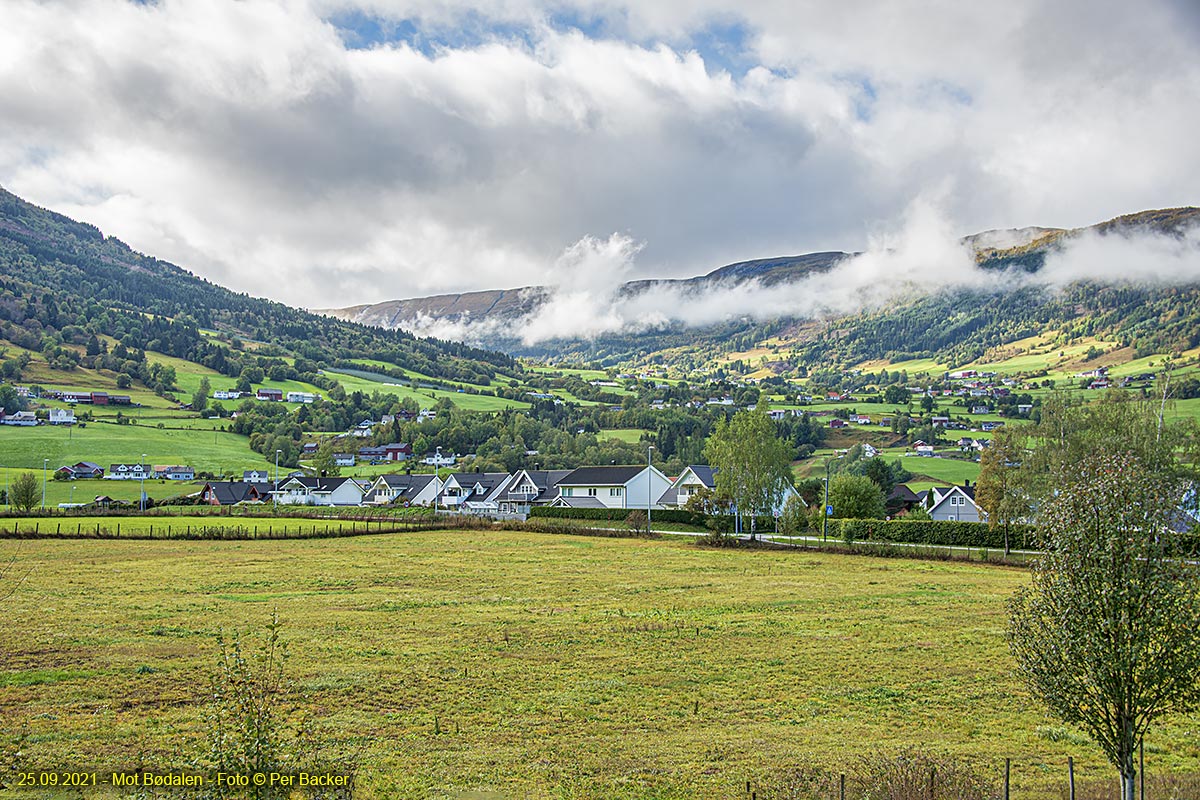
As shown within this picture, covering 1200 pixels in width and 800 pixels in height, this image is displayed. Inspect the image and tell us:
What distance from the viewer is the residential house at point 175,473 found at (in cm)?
12256

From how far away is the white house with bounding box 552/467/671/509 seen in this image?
10231 centimetres

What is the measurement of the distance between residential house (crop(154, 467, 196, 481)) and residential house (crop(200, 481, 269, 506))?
10.2 meters

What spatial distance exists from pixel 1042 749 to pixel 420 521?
2576 inches

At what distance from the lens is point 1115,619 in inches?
448

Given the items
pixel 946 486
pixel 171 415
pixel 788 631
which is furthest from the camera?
pixel 171 415

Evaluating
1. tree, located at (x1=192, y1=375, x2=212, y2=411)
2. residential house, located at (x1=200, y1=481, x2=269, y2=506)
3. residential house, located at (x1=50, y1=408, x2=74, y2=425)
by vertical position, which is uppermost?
tree, located at (x1=192, y1=375, x2=212, y2=411)

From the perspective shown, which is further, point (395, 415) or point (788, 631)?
point (395, 415)

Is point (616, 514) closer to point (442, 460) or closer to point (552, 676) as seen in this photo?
point (552, 676)

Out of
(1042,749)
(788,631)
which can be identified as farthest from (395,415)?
(1042,749)

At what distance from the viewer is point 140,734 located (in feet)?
50.7

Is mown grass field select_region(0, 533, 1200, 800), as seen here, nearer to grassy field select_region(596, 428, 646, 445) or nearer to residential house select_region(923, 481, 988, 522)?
residential house select_region(923, 481, 988, 522)

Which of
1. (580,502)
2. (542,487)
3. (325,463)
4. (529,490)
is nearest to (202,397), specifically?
(325,463)

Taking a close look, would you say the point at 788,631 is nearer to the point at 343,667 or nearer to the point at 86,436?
the point at 343,667

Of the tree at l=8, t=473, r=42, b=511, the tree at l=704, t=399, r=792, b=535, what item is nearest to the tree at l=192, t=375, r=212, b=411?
the tree at l=8, t=473, r=42, b=511
